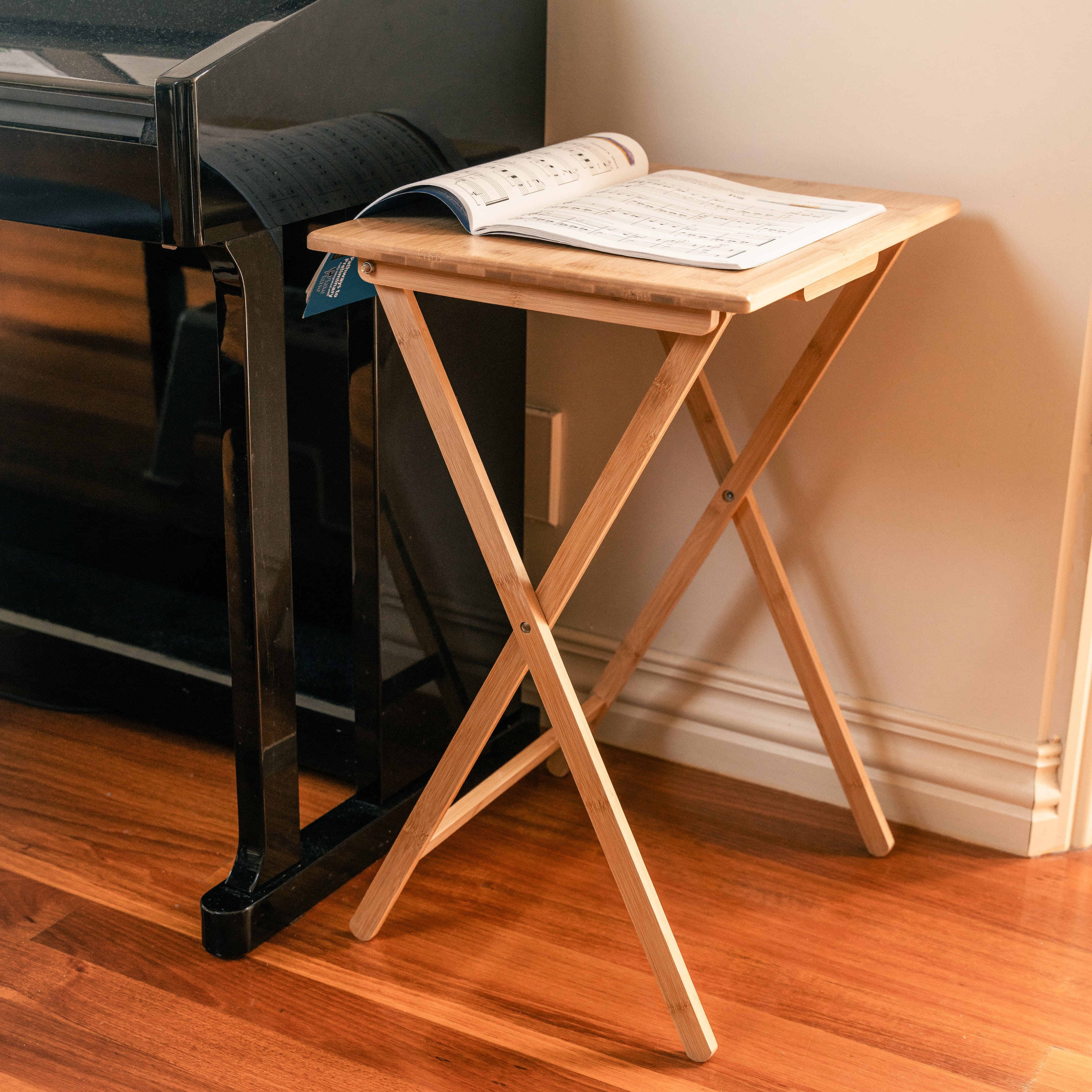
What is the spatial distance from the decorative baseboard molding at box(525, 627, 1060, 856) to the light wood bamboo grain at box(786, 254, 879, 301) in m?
0.58

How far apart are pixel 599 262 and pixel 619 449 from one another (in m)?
0.14

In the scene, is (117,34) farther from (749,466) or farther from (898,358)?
(898,358)

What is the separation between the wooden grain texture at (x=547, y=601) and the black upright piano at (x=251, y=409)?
0.34ft

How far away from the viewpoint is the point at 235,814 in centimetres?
141

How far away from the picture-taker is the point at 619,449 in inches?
37.3

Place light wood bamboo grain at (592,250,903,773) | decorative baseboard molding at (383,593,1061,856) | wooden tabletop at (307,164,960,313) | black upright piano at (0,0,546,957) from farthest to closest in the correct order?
decorative baseboard molding at (383,593,1061,856) < light wood bamboo grain at (592,250,903,773) < black upright piano at (0,0,546,957) < wooden tabletop at (307,164,960,313)

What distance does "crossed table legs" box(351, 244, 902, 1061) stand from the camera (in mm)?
975

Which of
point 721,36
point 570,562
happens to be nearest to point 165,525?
point 570,562

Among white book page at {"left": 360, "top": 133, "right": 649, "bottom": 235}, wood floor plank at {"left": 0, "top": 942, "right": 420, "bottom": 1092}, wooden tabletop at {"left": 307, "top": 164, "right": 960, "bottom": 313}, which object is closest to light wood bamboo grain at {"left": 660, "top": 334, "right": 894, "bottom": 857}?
white book page at {"left": 360, "top": 133, "right": 649, "bottom": 235}

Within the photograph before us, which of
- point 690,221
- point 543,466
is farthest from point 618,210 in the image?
point 543,466

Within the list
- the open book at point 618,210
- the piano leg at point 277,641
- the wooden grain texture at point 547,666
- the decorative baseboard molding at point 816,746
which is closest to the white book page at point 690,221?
the open book at point 618,210

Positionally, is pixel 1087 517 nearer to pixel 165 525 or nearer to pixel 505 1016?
pixel 505 1016

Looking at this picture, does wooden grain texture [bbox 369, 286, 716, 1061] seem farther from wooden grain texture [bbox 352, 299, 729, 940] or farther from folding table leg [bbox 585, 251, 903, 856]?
folding table leg [bbox 585, 251, 903, 856]

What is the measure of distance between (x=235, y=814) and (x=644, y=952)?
53 cm
